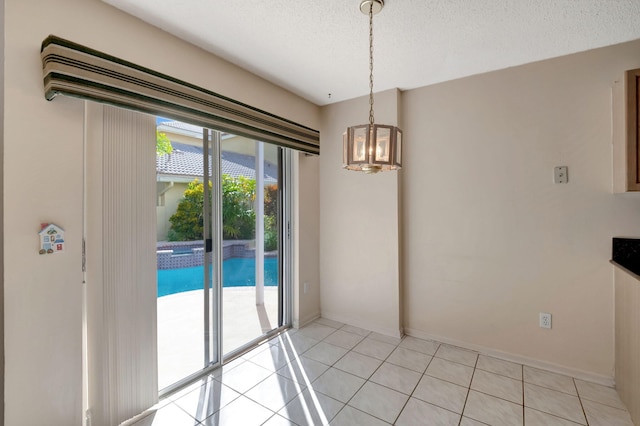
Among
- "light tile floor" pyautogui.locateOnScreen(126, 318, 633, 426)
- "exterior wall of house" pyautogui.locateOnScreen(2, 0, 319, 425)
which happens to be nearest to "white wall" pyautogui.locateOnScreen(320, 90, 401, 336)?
"light tile floor" pyautogui.locateOnScreen(126, 318, 633, 426)

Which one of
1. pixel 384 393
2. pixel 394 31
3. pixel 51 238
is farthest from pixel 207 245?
pixel 394 31

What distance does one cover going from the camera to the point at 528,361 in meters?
2.36

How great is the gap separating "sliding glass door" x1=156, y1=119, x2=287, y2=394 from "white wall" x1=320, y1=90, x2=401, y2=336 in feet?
2.56

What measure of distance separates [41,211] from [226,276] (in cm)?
136

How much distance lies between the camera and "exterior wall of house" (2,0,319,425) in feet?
4.34

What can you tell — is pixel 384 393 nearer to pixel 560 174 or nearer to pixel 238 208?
pixel 238 208

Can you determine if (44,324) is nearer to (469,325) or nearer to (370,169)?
(370,169)

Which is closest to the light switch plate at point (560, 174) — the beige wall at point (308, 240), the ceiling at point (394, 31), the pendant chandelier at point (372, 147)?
the ceiling at point (394, 31)

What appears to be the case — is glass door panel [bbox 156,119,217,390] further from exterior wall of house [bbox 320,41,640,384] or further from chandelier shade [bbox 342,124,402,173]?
exterior wall of house [bbox 320,41,640,384]

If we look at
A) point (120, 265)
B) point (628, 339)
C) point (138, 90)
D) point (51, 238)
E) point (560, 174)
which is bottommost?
point (628, 339)

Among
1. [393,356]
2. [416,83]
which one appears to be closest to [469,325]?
[393,356]

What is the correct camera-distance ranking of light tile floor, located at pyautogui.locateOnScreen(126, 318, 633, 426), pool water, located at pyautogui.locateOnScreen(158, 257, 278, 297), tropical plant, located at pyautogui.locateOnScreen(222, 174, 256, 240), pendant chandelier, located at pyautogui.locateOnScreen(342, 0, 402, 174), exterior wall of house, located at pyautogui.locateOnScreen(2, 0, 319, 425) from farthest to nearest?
tropical plant, located at pyautogui.locateOnScreen(222, 174, 256, 240) → pool water, located at pyautogui.locateOnScreen(158, 257, 278, 297) → light tile floor, located at pyautogui.locateOnScreen(126, 318, 633, 426) → pendant chandelier, located at pyautogui.locateOnScreen(342, 0, 402, 174) → exterior wall of house, located at pyautogui.locateOnScreen(2, 0, 319, 425)

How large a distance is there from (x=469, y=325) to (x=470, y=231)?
2.88 feet

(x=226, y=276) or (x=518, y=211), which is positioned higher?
(x=518, y=211)
